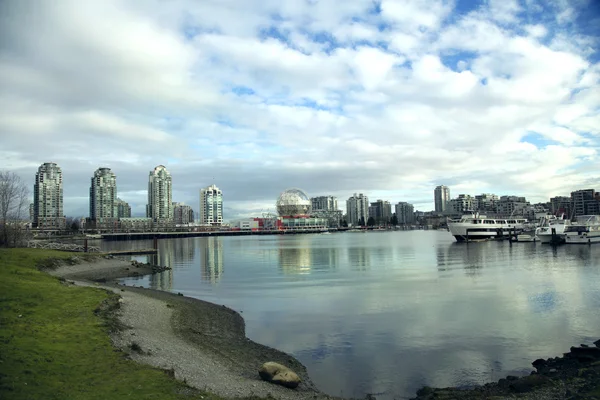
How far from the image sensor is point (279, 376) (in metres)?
14.8

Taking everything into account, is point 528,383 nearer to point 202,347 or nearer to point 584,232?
point 202,347

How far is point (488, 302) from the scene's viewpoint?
31953 mm

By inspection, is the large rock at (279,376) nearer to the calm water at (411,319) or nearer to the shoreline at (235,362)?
the shoreline at (235,362)

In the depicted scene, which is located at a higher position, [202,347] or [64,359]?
[64,359]

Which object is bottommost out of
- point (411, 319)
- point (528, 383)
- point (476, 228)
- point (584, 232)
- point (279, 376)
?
point (411, 319)

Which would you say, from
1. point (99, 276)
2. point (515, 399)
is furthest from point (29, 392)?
point (99, 276)

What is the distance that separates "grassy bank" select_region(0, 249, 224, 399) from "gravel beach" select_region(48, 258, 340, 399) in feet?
3.62

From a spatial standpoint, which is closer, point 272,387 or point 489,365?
point 272,387

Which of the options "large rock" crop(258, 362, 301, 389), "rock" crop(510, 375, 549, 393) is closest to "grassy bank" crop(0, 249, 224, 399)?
"large rock" crop(258, 362, 301, 389)

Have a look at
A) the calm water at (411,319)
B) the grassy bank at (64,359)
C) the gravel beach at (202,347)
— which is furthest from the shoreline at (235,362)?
the calm water at (411,319)

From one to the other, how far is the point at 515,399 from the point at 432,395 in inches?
106

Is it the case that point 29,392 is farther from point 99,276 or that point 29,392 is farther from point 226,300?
point 99,276

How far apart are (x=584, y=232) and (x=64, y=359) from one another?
112 metres

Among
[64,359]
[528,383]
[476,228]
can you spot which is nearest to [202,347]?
[64,359]
